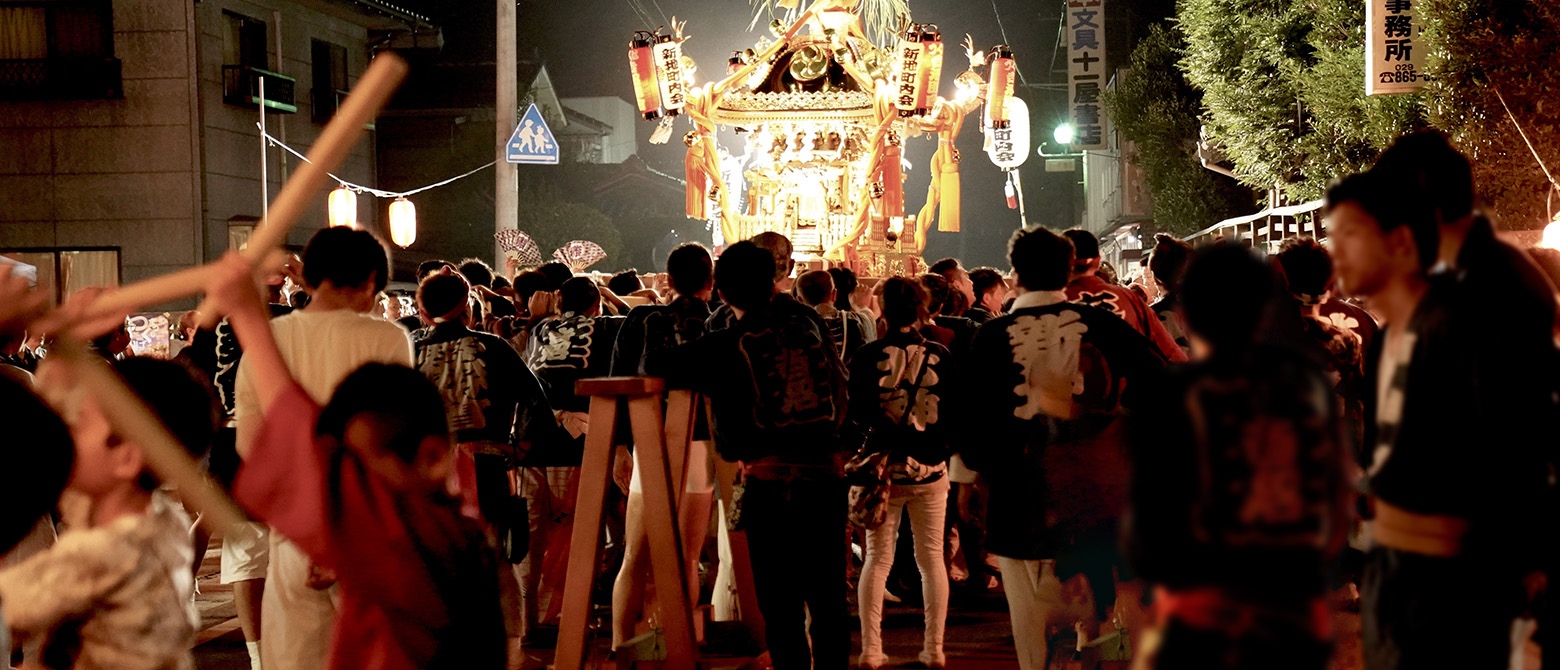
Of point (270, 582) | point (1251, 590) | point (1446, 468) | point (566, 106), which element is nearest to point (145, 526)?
point (270, 582)

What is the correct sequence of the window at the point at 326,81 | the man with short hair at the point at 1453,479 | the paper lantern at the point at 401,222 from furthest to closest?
the window at the point at 326,81 → the paper lantern at the point at 401,222 → the man with short hair at the point at 1453,479

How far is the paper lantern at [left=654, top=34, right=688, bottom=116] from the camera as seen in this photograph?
58.6 feet

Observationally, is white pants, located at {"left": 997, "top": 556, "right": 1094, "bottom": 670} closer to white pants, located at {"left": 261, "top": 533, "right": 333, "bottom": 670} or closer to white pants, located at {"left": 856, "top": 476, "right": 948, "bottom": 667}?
white pants, located at {"left": 856, "top": 476, "right": 948, "bottom": 667}

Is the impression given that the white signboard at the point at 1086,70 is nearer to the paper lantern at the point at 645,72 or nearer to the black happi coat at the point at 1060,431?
the paper lantern at the point at 645,72

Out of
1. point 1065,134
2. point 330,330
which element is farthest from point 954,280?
point 1065,134

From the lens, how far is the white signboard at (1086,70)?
29016 millimetres

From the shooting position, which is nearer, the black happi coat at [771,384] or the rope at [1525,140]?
the black happi coat at [771,384]

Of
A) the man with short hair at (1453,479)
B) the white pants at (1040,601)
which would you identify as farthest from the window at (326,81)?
the man with short hair at (1453,479)

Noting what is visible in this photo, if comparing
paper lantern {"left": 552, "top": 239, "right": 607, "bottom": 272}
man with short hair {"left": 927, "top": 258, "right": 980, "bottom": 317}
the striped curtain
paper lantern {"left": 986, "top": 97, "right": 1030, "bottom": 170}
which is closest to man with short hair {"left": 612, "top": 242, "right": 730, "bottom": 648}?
man with short hair {"left": 927, "top": 258, "right": 980, "bottom": 317}

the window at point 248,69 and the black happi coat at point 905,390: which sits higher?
the window at point 248,69

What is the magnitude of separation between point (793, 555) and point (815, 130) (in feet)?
44.9

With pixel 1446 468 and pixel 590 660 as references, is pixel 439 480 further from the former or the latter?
pixel 590 660

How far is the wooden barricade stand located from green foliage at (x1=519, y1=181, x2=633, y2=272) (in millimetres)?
27816

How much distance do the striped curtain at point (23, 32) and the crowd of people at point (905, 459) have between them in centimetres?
1820
